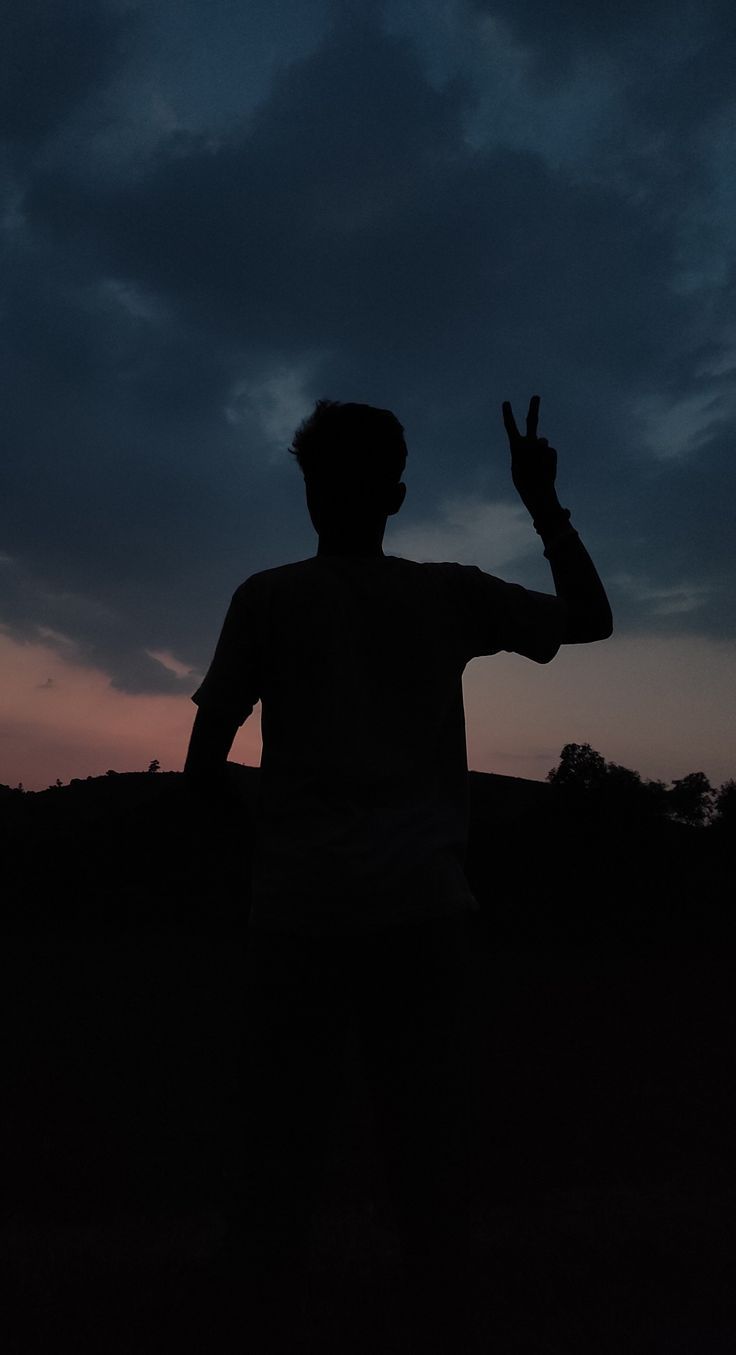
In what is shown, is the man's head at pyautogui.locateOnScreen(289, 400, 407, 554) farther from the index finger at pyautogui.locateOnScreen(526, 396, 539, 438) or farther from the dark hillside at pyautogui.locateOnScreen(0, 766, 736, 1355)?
the dark hillside at pyautogui.locateOnScreen(0, 766, 736, 1355)

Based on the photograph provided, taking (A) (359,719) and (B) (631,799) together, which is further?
(B) (631,799)

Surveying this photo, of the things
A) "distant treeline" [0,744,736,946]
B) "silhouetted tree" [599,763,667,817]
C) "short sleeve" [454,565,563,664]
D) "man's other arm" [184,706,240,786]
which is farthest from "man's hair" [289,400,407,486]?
"silhouetted tree" [599,763,667,817]

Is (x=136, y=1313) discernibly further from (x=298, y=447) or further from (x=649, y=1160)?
(x=649, y=1160)

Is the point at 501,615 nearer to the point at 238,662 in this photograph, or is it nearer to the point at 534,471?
the point at 534,471

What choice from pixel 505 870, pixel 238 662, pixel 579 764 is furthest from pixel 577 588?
pixel 579 764

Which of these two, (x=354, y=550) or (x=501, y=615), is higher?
(x=354, y=550)

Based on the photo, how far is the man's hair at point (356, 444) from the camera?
2109mm

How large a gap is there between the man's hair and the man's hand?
1.00 ft

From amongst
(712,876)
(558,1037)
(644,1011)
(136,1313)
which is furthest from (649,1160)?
(712,876)

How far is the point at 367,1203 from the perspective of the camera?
537 cm

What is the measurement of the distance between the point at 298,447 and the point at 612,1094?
869 centimetres

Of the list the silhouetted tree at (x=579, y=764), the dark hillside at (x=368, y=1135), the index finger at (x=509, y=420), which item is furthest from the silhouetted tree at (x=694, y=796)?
the index finger at (x=509, y=420)

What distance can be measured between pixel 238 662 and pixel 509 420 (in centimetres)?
86

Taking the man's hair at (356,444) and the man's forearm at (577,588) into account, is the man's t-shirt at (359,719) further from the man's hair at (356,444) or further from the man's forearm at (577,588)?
the man's hair at (356,444)
